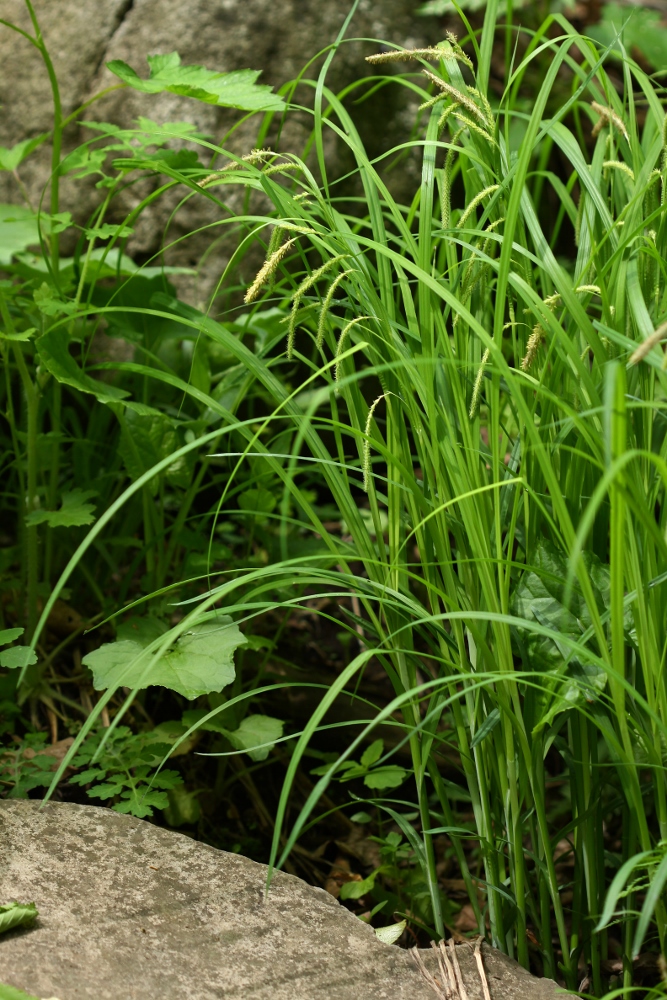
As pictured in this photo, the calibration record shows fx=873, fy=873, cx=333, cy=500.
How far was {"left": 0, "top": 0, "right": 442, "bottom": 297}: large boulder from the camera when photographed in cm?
208

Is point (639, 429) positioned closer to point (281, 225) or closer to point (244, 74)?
point (281, 225)

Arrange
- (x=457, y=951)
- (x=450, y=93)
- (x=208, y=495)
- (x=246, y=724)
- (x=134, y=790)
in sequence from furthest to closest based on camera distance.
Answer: (x=208, y=495) → (x=246, y=724) → (x=134, y=790) → (x=457, y=951) → (x=450, y=93)

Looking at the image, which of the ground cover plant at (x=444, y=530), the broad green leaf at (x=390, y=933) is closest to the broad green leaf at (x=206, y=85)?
the ground cover plant at (x=444, y=530)

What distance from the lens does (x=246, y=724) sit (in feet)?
4.45

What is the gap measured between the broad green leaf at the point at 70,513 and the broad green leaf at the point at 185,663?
0.86ft

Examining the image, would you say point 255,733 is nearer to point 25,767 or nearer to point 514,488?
point 25,767

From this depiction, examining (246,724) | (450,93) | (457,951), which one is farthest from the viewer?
(246,724)

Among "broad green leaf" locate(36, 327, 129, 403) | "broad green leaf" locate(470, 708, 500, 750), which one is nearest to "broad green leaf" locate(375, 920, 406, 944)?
"broad green leaf" locate(470, 708, 500, 750)

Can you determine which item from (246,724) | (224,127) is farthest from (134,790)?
(224,127)

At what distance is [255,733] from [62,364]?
→ 63 cm

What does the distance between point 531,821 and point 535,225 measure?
765 millimetres

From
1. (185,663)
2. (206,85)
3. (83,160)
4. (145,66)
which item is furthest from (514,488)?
(145,66)

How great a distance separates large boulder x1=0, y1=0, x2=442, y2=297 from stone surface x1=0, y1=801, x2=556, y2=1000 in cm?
135

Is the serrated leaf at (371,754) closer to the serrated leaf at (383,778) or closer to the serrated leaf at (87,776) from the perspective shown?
the serrated leaf at (383,778)
